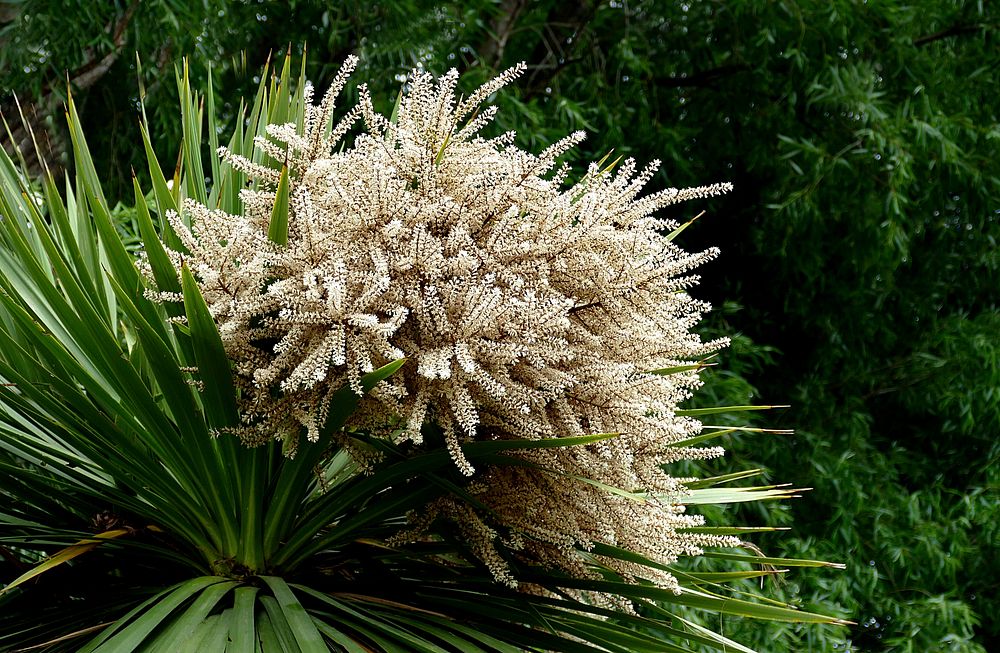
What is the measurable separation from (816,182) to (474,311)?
339 centimetres

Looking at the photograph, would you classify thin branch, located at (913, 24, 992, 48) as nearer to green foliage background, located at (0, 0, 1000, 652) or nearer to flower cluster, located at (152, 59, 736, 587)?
green foliage background, located at (0, 0, 1000, 652)

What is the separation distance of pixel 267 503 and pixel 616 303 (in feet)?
2.25

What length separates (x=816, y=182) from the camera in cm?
445

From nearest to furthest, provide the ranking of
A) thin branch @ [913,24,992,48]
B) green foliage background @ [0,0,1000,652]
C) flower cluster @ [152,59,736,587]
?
flower cluster @ [152,59,736,587] < green foliage background @ [0,0,1000,652] < thin branch @ [913,24,992,48]

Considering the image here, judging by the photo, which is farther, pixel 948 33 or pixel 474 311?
pixel 948 33

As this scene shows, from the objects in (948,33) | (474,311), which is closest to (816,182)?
(948,33)

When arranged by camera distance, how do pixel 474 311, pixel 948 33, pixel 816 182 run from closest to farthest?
1. pixel 474 311
2. pixel 816 182
3. pixel 948 33

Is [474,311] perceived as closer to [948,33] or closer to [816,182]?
[816,182]

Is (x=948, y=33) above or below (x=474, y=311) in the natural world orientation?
above

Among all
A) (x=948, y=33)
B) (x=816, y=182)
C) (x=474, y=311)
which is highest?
(x=948, y=33)

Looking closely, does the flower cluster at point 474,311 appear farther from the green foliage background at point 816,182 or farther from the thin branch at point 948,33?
the thin branch at point 948,33

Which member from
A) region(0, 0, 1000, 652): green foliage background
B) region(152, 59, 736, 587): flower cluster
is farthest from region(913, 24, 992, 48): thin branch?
region(152, 59, 736, 587): flower cluster

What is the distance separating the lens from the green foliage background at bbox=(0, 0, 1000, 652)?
160 inches

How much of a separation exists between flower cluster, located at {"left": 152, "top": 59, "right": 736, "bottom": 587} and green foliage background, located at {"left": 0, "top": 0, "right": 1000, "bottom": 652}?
2211mm
